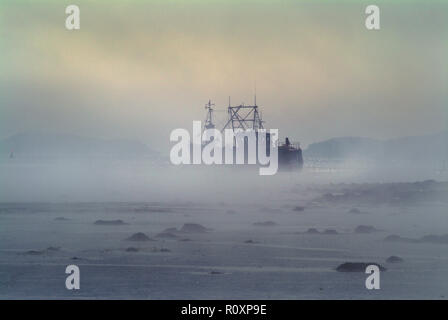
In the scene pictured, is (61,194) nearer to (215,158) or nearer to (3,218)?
(3,218)

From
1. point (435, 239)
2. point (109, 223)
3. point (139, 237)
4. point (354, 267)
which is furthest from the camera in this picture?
point (109, 223)

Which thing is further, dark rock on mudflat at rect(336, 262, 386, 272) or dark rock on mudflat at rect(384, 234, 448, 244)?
dark rock on mudflat at rect(384, 234, 448, 244)

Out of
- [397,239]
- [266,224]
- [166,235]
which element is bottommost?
[397,239]

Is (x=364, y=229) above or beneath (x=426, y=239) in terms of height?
above

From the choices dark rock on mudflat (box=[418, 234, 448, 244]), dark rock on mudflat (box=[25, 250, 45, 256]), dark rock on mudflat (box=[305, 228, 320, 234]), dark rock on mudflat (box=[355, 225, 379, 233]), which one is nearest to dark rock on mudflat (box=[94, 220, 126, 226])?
dark rock on mudflat (box=[25, 250, 45, 256])

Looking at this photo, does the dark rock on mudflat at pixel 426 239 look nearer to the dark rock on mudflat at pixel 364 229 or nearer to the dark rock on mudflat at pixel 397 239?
the dark rock on mudflat at pixel 397 239

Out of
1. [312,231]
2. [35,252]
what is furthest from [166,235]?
[312,231]

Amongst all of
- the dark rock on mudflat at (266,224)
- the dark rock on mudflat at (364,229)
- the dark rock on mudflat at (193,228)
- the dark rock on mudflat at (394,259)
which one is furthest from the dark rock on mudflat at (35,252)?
the dark rock on mudflat at (394,259)

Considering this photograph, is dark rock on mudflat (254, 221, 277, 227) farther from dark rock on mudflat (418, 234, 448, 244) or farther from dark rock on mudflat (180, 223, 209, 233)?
dark rock on mudflat (418, 234, 448, 244)

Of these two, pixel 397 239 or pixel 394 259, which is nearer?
pixel 394 259

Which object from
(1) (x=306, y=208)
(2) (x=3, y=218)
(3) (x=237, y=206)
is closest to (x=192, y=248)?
(3) (x=237, y=206)

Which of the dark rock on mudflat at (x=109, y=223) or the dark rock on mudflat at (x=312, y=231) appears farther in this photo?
the dark rock on mudflat at (x=312, y=231)

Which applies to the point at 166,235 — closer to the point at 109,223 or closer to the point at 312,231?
the point at 109,223
